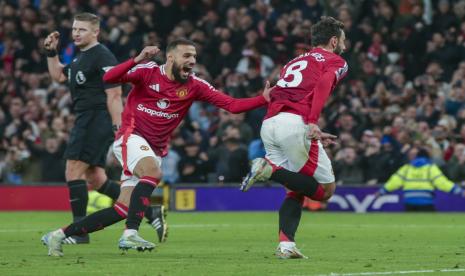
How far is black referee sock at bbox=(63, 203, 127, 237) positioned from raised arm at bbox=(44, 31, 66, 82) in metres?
2.39

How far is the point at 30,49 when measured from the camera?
29.0 meters

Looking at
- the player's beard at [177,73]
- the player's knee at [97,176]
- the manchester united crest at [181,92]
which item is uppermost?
the player's beard at [177,73]

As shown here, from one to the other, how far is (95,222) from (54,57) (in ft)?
9.27

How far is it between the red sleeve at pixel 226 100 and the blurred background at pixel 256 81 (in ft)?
35.1

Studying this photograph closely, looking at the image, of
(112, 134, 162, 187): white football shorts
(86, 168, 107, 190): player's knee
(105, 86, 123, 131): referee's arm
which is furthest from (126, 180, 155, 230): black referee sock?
(86, 168, 107, 190): player's knee

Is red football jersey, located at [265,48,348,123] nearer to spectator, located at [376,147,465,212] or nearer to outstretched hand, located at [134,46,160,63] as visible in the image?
outstretched hand, located at [134,46,160,63]

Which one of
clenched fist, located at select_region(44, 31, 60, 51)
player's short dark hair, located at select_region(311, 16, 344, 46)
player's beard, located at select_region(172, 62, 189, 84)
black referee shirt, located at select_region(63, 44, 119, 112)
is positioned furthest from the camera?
black referee shirt, located at select_region(63, 44, 119, 112)

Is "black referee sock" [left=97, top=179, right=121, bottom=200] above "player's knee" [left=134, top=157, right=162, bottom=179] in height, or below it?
below

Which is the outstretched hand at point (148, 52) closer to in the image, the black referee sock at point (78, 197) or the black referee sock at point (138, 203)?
the black referee sock at point (138, 203)

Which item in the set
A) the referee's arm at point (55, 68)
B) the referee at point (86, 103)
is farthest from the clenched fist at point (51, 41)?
the referee's arm at point (55, 68)

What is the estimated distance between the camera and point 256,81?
2497 cm

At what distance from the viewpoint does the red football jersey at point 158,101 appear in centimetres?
1118

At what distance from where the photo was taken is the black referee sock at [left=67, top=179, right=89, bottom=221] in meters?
12.8

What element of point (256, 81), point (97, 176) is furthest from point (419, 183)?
point (97, 176)
